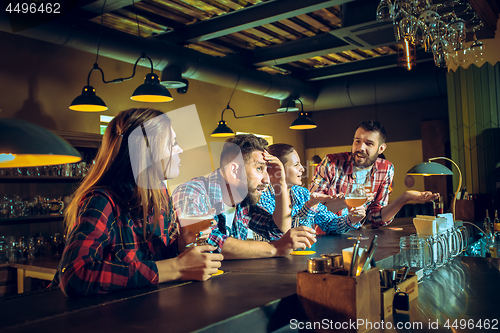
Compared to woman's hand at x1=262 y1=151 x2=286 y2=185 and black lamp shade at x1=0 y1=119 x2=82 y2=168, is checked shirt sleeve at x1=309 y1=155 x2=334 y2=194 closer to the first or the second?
woman's hand at x1=262 y1=151 x2=286 y2=185

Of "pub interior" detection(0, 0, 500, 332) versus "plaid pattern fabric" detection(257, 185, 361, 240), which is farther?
"plaid pattern fabric" detection(257, 185, 361, 240)

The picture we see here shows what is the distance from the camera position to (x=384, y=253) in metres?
1.79

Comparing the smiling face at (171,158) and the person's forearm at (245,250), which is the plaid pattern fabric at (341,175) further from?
the smiling face at (171,158)

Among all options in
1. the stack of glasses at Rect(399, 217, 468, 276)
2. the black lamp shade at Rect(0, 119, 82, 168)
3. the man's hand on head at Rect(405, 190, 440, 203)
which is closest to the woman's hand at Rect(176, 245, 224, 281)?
the black lamp shade at Rect(0, 119, 82, 168)

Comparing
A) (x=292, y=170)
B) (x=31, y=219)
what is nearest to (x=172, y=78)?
(x=31, y=219)

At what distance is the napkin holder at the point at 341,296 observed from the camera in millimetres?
1038

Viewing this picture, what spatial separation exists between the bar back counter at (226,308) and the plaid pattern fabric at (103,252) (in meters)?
0.03

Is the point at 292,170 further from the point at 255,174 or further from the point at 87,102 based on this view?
the point at 87,102

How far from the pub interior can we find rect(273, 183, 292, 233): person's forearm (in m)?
0.23

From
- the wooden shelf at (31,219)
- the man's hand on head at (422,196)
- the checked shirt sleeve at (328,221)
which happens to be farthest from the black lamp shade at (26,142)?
the wooden shelf at (31,219)

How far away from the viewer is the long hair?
143cm

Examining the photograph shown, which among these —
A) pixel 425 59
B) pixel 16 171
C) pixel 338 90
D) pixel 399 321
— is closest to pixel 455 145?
pixel 425 59

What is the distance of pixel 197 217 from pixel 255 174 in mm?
869

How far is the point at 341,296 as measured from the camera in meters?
1.05
